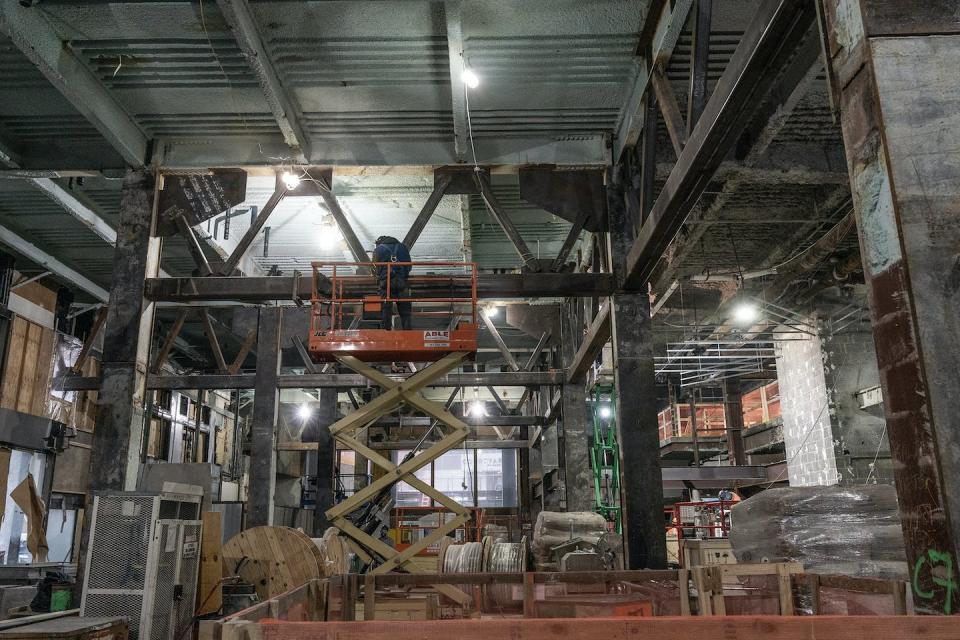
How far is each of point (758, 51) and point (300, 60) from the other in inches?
224

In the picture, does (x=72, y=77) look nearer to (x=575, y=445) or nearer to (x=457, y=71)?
(x=457, y=71)

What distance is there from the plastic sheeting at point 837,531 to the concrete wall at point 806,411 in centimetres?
837

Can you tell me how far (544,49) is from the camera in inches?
331

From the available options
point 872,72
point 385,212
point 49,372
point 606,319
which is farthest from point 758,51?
point 49,372

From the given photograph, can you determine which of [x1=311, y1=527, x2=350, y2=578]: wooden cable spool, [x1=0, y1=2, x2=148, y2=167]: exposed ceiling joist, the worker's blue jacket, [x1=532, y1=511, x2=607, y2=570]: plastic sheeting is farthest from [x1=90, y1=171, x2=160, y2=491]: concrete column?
[x1=532, y1=511, x2=607, y2=570]: plastic sheeting

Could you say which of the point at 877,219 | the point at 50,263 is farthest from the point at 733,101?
the point at 50,263

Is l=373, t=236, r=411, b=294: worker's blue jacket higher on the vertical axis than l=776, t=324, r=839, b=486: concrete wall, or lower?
higher

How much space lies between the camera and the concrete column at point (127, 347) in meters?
8.81

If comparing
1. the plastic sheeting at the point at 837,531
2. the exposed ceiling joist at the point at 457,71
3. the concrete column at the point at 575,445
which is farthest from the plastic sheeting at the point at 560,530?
the exposed ceiling joist at the point at 457,71

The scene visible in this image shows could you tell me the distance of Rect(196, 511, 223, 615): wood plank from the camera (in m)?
8.89

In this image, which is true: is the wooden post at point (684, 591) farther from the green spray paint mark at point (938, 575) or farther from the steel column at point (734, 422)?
the steel column at point (734, 422)

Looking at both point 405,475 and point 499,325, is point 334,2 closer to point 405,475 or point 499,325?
point 405,475

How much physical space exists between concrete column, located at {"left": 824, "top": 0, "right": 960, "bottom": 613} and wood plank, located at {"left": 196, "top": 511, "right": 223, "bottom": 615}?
26.5 ft

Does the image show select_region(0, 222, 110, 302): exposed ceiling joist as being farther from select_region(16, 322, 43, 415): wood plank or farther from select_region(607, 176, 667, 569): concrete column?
select_region(607, 176, 667, 569): concrete column
